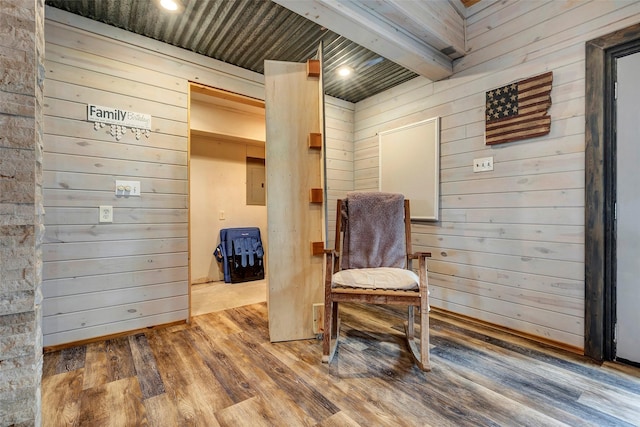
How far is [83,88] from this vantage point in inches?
77.2

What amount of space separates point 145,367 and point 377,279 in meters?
1.51

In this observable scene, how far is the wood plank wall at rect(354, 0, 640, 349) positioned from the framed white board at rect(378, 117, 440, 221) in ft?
0.29

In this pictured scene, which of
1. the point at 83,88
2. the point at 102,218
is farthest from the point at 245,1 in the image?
the point at 102,218

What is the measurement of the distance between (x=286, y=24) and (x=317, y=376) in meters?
2.44

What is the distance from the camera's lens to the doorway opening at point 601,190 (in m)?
1.66

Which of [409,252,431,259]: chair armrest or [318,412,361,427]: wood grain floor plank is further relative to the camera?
[409,252,431,259]: chair armrest

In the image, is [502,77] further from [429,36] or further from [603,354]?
[603,354]

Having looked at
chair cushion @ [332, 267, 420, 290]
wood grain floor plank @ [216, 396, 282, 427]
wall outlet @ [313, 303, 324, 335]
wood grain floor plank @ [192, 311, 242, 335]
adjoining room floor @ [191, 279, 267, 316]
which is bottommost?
adjoining room floor @ [191, 279, 267, 316]

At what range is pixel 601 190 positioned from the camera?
1.67 m

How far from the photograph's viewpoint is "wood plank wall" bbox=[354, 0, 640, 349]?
179 centimetres

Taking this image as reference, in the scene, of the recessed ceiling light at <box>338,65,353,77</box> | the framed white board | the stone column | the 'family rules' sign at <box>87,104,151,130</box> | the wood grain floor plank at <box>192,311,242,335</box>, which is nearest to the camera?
the stone column

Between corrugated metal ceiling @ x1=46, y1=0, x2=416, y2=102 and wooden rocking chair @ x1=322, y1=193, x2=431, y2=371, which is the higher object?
corrugated metal ceiling @ x1=46, y1=0, x2=416, y2=102

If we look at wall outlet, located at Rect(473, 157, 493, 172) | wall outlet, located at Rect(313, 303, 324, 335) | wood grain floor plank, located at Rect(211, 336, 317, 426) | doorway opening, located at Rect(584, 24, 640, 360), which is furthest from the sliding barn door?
doorway opening, located at Rect(584, 24, 640, 360)

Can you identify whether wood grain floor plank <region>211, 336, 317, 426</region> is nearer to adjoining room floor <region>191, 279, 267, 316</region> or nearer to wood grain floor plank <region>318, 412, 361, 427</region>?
wood grain floor plank <region>318, 412, 361, 427</region>
